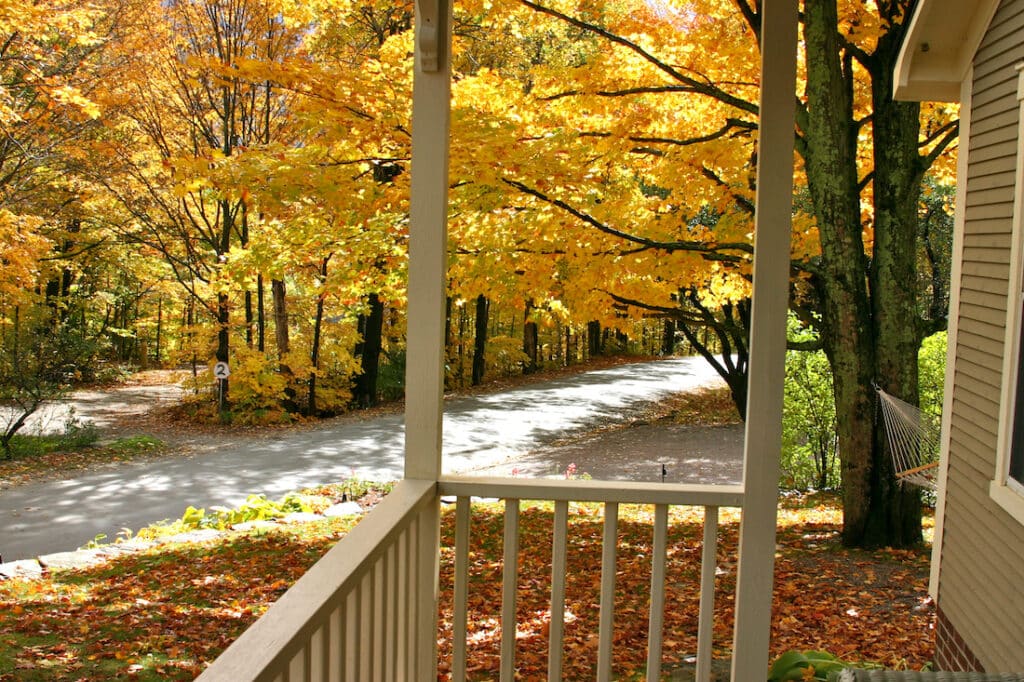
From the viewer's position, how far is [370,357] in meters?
12.2

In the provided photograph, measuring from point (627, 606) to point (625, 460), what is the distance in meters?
4.99

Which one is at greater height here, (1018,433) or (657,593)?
(1018,433)

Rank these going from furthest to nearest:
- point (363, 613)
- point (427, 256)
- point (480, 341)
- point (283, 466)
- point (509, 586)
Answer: point (480, 341), point (283, 466), point (509, 586), point (427, 256), point (363, 613)

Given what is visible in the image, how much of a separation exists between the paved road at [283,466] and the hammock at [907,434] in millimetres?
3981

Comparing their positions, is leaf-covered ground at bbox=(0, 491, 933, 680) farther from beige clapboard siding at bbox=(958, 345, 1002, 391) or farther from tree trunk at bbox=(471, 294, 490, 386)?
tree trunk at bbox=(471, 294, 490, 386)

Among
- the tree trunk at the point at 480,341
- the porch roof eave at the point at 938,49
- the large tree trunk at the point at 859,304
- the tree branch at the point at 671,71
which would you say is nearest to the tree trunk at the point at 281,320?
the tree trunk at the point at 480,341

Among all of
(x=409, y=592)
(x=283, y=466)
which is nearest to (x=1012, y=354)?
(x=409, y=592)

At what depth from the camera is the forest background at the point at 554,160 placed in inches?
195

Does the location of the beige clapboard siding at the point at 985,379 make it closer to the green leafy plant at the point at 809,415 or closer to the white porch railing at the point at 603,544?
the white porch railing at the point at 603,544

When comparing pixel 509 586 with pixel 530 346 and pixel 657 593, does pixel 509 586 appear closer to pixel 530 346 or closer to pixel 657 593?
pixel 657 593

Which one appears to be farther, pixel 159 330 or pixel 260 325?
pixel 159 330

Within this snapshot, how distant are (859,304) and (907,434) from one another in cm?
84

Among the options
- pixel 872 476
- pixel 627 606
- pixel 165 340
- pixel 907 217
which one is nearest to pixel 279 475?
pixel 627 606

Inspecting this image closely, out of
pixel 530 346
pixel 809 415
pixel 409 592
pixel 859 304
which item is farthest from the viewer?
pixel 530 346
